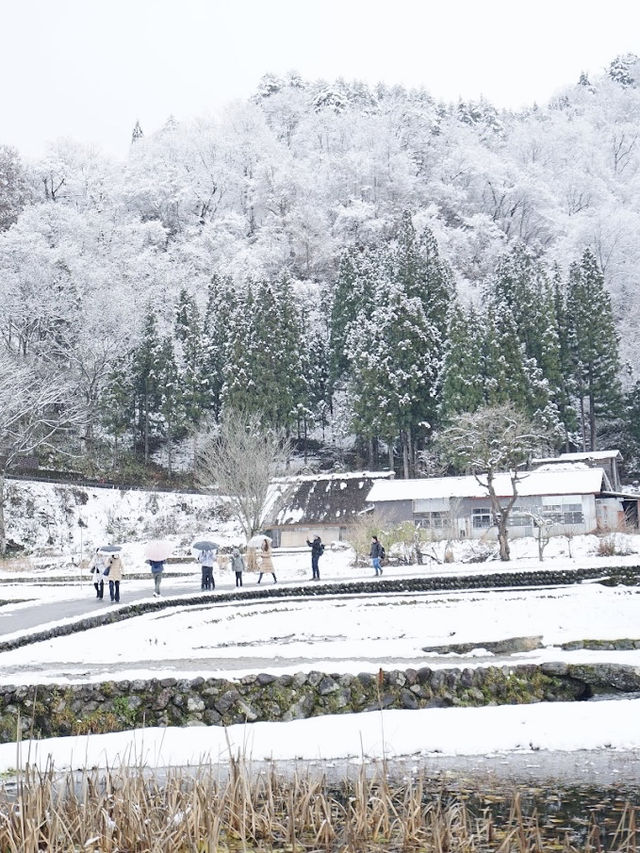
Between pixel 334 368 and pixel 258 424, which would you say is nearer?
pixel 258 424

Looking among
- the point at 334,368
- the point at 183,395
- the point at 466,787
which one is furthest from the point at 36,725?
the point at 334,368

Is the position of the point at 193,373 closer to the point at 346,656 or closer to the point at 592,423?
the point at 592,423

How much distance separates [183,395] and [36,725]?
43.7 metres

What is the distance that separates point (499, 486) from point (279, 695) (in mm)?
33422

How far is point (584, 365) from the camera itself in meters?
52.1

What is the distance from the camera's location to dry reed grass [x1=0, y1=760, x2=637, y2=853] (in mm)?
4648

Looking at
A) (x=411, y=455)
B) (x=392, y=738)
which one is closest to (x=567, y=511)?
(x=411, y=455)

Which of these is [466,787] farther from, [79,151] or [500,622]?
[79,151]

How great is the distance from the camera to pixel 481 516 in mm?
42094

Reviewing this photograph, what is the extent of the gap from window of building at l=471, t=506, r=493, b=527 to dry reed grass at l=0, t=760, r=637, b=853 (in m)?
37.0

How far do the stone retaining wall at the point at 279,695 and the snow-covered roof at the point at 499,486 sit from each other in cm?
2938

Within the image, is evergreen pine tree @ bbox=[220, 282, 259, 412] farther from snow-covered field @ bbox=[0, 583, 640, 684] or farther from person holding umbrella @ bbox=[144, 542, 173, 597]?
snow-covered field @ bbox=[0, 583, 640, 684]

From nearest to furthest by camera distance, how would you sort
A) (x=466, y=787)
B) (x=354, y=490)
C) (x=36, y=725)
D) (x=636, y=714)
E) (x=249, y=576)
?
1. (x=466, y=787)
2. (x=636, y=714)
3. (x=36, y=725)
4. (x=249, y=576)
5. (x=354, y=490)

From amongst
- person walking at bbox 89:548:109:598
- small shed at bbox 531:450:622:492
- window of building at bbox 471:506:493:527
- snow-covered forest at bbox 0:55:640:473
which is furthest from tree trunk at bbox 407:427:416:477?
person walking at bbox 89:548:109:598
